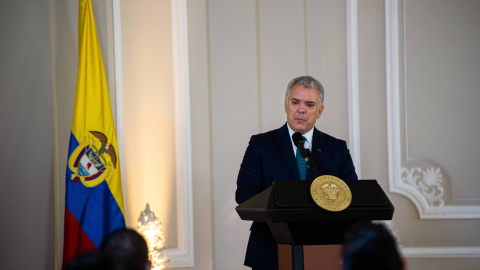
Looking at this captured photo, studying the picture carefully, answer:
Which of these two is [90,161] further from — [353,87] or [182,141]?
[353,87]

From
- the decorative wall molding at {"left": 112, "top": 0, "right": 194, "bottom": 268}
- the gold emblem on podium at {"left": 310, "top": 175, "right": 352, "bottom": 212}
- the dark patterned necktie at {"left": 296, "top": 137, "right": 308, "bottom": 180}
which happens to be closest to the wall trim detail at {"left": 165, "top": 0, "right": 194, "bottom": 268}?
the decorative wall molding at {"left": 112, "top": 0, "right": 194, "bottom": 268}

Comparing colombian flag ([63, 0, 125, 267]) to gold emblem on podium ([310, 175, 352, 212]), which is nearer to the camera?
gold emblem on podium ([310, 175, 352, 212])

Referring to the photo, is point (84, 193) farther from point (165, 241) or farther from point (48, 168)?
point (165, 241)

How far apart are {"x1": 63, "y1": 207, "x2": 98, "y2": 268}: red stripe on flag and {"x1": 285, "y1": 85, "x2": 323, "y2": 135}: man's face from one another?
164cm

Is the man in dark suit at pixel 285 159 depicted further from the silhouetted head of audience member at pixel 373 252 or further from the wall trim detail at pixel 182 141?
the silhouetted head of audience member at pixel 373 252

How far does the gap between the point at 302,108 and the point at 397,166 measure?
1.83 m

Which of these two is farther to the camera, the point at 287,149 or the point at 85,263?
the point at 287,149

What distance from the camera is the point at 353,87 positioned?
4.71m

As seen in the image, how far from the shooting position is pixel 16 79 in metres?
4.00

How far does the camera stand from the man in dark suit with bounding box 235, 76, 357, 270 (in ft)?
9.45

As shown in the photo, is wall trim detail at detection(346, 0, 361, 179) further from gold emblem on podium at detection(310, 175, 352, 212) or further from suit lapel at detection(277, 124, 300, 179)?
gold emblem on podium at detection(310, 175, 352, 212)

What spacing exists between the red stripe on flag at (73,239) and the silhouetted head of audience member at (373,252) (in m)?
2.85

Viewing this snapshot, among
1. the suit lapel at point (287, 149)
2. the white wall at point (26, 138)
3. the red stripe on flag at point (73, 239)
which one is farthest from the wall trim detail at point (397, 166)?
the white wall at point (26, 138)

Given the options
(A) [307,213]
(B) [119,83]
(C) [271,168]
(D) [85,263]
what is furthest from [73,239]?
(D) [85,263]
